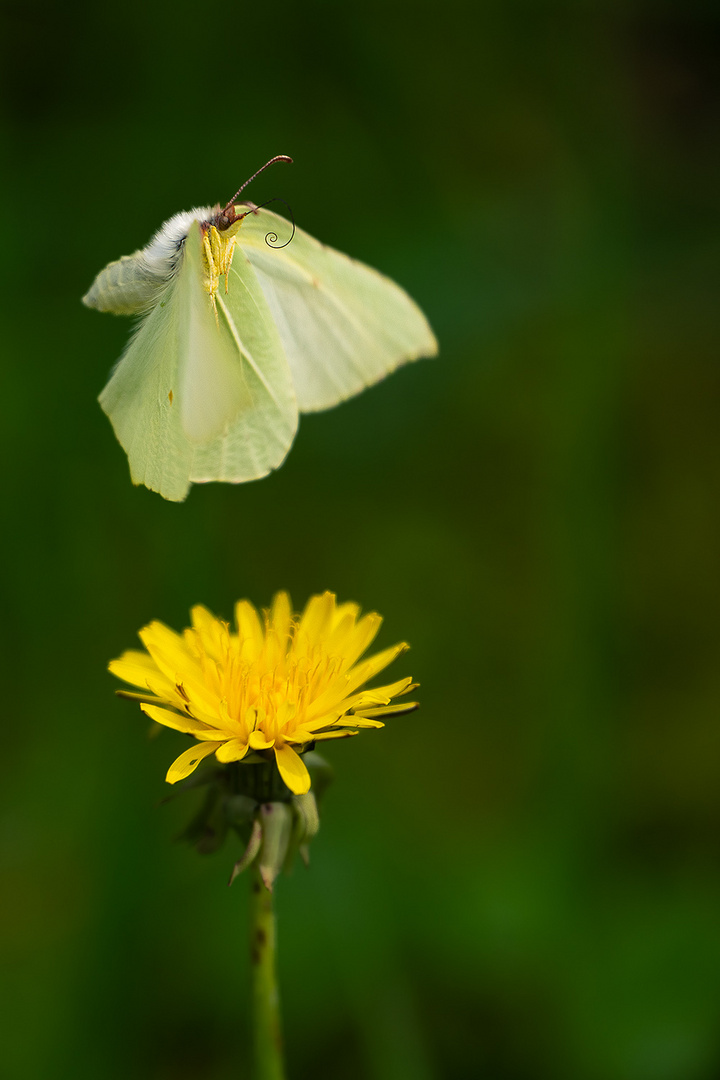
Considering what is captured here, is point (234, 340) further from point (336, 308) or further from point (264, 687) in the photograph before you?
point (264, 687)

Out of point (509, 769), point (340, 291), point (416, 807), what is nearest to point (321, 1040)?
point (416, 807)

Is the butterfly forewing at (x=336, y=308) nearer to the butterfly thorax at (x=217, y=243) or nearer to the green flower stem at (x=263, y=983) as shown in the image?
the butterfly thorax at (x=217, y=243)

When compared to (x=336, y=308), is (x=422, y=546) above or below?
above

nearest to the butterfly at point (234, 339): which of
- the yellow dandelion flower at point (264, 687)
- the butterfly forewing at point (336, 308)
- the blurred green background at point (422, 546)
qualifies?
the butterfly forewing at point (336, 308)


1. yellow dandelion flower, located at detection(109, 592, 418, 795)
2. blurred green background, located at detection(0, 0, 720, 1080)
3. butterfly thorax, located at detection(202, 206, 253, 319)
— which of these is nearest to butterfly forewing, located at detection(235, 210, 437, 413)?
butterfly thorax, located at detection(202, 206, 253, 319)

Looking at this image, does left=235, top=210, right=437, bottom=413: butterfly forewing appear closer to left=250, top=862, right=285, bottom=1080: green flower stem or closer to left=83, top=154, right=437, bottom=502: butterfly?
left=83, top=154, right=437, bottom=502: butterfly

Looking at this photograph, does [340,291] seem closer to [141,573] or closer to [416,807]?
[141,573]

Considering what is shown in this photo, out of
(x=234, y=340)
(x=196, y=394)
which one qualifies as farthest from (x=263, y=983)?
(x=234, y=340)
